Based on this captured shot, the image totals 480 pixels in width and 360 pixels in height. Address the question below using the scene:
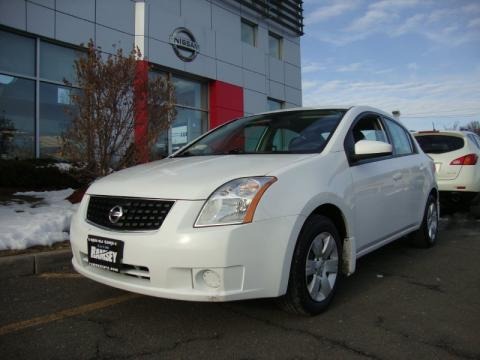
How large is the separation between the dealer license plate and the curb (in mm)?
1677

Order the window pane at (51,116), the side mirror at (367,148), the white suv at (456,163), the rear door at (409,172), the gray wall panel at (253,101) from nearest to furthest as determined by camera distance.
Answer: the side mirror at (367,148) → the rear door at (409,172) → the white suv at (456,163) → the window pane at (51,116) → the gray wall panel at (253,101)

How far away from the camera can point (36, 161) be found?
9102 mm

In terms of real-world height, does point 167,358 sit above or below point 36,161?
below

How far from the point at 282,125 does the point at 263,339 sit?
6.74 feet

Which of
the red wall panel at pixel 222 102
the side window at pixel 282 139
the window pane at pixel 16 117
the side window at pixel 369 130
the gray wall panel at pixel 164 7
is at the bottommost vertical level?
the side window at pixel 282 139

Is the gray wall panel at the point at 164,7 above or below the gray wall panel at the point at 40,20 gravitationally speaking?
above

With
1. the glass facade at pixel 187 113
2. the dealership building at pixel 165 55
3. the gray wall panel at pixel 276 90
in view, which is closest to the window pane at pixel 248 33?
the dealership building at pixel 165 55

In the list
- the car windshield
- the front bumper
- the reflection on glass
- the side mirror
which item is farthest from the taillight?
the reflection on glass

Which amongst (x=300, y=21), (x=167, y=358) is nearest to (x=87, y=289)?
(x=167, y=358)

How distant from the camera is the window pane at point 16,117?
31.1ft

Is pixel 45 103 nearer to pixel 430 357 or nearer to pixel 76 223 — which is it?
pixel 76 223

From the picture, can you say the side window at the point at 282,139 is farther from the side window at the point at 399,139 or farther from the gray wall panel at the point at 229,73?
the gray wall panel at the point at 229,73

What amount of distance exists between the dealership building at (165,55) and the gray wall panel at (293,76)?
0.14 ft

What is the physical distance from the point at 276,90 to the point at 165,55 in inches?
240
